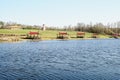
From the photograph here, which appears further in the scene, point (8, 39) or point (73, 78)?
point (8, 39)

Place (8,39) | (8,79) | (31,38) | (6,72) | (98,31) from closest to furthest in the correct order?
1. (8,79)
2. (6,72)
3. (8,39)
4. (31,38)
5. (98,31)

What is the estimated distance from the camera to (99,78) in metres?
29.7

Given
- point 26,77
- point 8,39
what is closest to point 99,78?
point 26,77

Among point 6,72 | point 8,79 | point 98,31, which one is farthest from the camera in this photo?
point 98,31

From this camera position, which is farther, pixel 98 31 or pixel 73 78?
pixel 98 31

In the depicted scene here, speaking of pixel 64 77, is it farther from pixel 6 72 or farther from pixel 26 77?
pixel 6 72

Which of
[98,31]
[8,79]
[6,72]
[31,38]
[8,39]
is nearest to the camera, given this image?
[8,79]

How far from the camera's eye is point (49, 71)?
34.3 metres

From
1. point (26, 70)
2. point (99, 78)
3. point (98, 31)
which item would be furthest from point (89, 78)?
point (98, 31)

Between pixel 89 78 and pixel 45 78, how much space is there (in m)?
4.98

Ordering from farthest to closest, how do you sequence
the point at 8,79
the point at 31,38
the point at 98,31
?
the point at 98,31
the point at 31,38
the point at 8,79

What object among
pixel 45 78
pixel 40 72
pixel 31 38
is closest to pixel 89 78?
pixel 45 78

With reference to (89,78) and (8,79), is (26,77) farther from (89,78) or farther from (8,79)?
(89,78)

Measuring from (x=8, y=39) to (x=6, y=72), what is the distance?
234 ft
